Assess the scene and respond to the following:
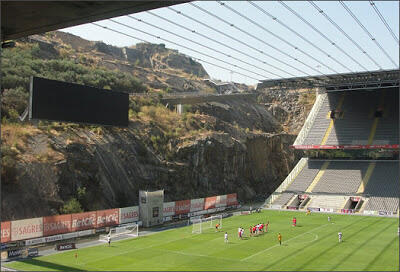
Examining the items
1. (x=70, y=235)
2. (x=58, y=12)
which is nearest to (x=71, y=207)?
(x=70, y=235)

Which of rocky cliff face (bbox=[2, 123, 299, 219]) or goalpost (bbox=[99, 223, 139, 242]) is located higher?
rocky cliff face (bbox=[2, 123, 299, 219])

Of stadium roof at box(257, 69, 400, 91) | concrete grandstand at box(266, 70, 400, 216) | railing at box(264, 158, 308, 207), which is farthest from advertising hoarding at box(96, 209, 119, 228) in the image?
stadium roof at box(257, 69, 400, 91)

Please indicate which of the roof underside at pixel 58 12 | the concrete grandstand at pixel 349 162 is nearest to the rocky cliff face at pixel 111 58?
the concrete grandstand at pixel 349 162

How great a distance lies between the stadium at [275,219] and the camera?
3206cm

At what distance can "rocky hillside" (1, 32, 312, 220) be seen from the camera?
4688cm

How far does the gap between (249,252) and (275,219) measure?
66.4 feet

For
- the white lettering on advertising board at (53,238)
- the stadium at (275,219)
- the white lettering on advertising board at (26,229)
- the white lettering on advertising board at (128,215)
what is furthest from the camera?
the white lettering on advertising board at (128,215)

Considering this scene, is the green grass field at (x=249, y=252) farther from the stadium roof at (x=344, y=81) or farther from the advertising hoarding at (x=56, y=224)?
the stadium roof at (x=344, y=81)

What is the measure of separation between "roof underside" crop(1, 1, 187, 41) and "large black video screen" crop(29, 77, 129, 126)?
77.3 ft

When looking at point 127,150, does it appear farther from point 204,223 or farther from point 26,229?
point 26,229

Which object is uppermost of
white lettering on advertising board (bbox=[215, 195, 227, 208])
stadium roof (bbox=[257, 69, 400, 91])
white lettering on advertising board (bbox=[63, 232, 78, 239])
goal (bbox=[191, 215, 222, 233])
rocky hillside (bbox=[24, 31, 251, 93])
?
Answer: rocky hillside (bbox=[24, 31, 251, 93])

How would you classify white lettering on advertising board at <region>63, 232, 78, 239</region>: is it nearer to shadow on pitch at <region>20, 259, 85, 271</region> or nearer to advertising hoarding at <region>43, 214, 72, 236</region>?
advertising hoarding at <region>43, 214, 72, 236</region>

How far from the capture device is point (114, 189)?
181 ft

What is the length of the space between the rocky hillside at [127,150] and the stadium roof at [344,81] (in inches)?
596
